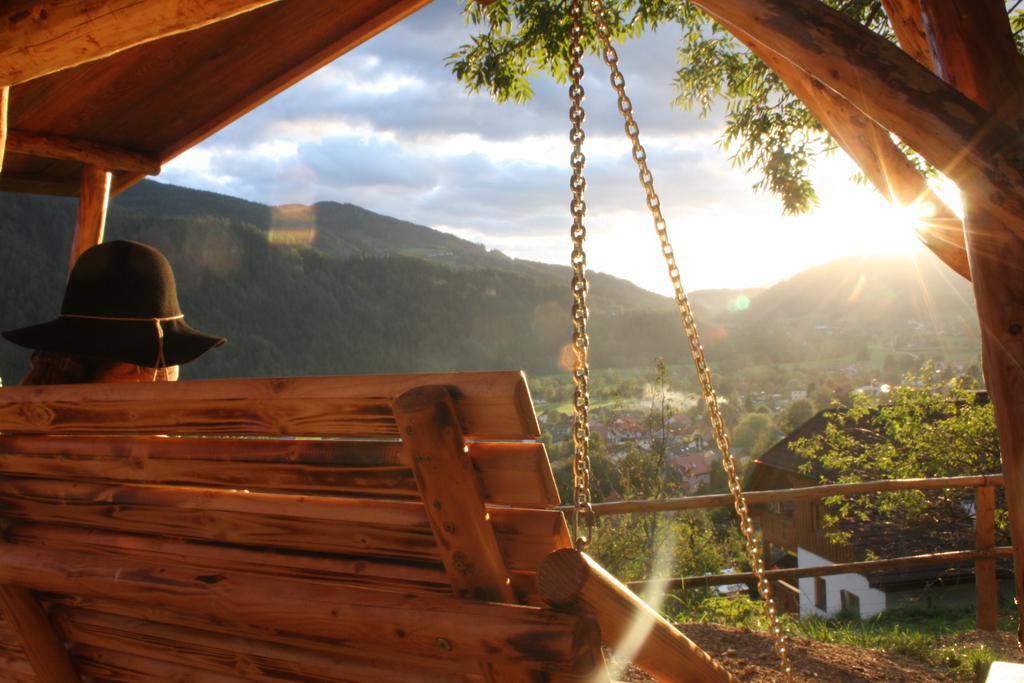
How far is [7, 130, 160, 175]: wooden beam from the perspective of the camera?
4.28m

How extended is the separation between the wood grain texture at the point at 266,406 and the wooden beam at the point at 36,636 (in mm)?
486

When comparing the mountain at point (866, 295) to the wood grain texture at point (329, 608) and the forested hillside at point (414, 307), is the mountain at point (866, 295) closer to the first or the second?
the forested hillside at point (414, 307)

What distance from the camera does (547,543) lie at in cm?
139

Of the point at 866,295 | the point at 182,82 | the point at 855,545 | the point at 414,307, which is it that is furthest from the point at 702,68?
the point at 866,295

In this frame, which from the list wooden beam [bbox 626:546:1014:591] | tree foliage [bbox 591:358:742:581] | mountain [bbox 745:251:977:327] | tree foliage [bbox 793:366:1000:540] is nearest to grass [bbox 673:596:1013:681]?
wooden beam [bbox 626:546:1014:591]

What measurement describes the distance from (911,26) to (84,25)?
Result: 2.36 metres

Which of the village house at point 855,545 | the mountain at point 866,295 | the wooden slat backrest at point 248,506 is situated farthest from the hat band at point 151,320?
the mountain at point 866,295

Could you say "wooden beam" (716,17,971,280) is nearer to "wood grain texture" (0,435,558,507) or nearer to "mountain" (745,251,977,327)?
"wood grain texture" (0,435,558,507)

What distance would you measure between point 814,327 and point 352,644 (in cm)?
3731

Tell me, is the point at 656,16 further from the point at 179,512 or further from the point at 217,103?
the point at 179,512

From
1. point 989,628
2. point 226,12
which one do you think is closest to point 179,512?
point 226,12

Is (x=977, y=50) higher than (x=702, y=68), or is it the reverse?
(x=702, y=68)

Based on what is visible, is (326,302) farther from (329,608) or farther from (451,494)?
(451,494)

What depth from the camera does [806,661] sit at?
13.9 ft
